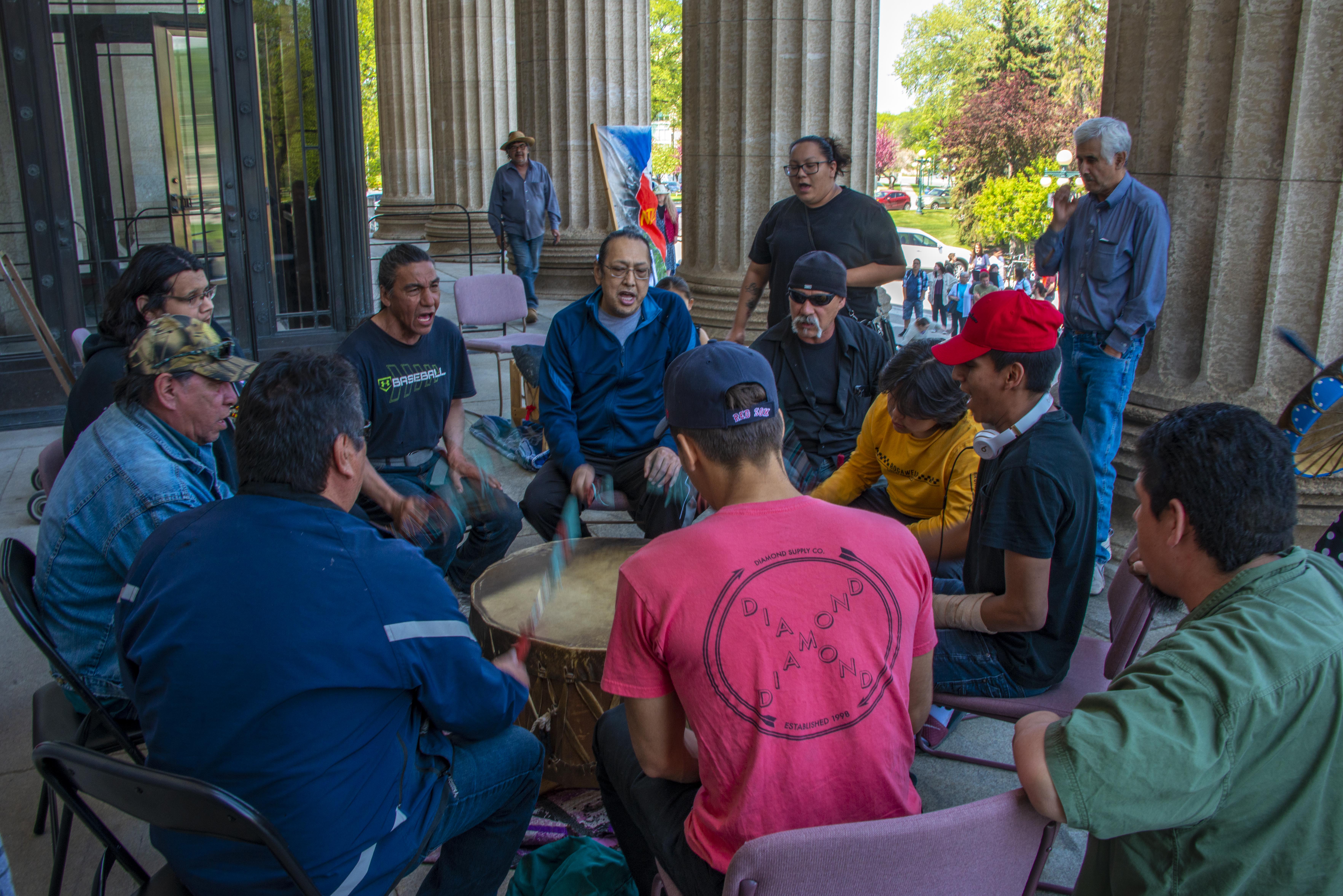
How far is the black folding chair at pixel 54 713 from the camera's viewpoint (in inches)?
81.9

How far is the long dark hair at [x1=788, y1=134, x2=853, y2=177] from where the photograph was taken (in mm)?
4688

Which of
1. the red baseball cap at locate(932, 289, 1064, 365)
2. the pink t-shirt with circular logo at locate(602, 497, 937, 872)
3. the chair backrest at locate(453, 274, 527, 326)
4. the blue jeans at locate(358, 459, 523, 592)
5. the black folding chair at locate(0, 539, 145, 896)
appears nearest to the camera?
the pink t-shirt with circular logo at locate(602, 497, 937, 872)

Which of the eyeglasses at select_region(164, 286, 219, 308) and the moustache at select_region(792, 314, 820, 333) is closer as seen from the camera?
the eyeglasses at select_region(164, 286, 219, 308)

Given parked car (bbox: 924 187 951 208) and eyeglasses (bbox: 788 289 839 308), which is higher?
parked car (bbox: 924 187 951 208)

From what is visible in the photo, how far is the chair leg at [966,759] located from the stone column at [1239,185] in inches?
90.7

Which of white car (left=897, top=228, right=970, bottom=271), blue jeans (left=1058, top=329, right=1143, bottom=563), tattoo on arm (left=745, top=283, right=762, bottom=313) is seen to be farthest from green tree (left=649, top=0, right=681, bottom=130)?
blue jeans (left=1058, top=329, right=1143, bottom=563)

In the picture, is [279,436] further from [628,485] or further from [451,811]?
[628,485]

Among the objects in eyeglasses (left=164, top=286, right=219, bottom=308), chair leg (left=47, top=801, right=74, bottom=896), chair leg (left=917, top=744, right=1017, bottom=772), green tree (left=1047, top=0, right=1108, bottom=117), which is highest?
green tree (left=1047, top=0, right=1108, bottom=117)

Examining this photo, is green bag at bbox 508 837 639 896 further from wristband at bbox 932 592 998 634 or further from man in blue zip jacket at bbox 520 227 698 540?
man in blue zip jacket at bbox 520 227 698 540

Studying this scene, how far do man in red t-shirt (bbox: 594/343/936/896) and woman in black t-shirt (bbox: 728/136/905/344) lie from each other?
3.06 m

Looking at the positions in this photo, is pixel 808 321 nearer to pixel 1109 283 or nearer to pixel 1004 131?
pixel 1109 283

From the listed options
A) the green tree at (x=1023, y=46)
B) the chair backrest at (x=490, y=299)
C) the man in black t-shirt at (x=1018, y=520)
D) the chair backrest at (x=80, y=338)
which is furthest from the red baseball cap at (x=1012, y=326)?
the green tree at (x=1023, y=46)

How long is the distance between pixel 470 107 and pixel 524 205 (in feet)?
21.8

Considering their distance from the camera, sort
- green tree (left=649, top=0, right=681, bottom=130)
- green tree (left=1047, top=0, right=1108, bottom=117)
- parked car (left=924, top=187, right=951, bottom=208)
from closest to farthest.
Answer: green tree (left=649, top=0, right=681, bottom=130), green tree (left=1047, top=0, right=1108, bottom=117), parked car (left=924, top=187, right=951, bottom=208)
